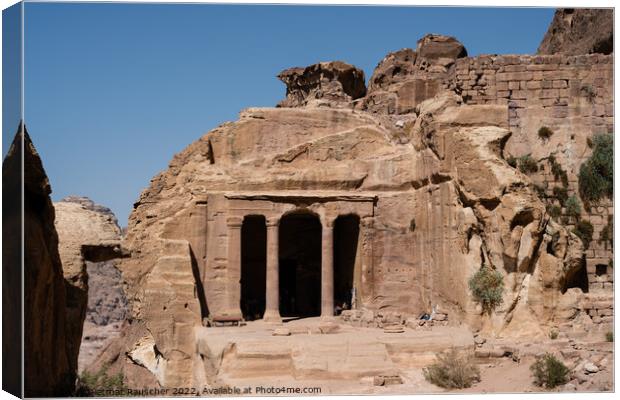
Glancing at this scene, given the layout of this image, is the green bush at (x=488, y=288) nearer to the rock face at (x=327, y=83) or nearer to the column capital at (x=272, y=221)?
the column capital at (x=272, y=221)

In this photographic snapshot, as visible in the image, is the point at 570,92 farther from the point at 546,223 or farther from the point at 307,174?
the point at 307,174

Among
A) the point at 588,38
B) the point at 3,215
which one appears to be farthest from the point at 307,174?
the point at 3,215

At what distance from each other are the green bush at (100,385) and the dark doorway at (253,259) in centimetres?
549

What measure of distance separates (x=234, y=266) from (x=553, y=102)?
1118 cm

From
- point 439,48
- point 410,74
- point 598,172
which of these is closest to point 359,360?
point 598,172

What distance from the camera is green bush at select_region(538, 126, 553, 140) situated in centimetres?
2742

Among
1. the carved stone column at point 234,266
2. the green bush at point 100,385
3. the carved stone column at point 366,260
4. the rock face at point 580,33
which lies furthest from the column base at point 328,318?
the rock face at point 580,33

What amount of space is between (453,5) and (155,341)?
50.2ft

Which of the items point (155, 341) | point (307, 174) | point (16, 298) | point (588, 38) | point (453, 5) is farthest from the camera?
point (588, 38)

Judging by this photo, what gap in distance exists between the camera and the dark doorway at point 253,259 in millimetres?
33688

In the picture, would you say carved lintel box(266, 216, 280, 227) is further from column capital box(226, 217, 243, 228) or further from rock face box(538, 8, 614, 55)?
rock face box(538, 8, 614, 55)

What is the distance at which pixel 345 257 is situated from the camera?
3262 cm

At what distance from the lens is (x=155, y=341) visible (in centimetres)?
2823

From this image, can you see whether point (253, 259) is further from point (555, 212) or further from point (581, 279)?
point (581, 279)
